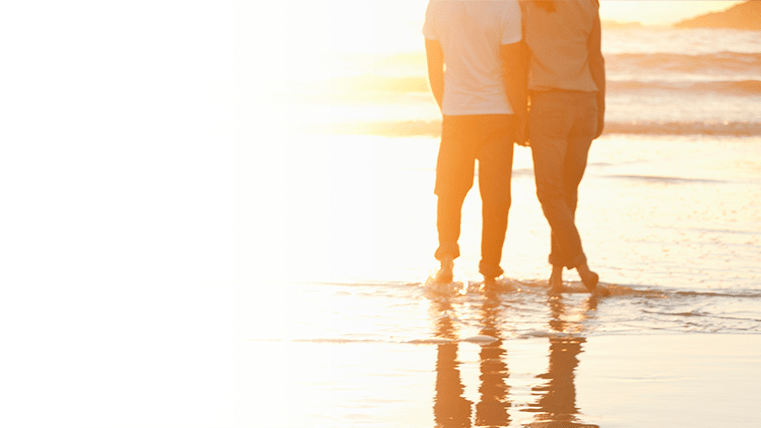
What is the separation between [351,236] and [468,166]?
5.79 ft

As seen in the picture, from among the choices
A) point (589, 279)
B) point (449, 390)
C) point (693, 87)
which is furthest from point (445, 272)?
point (693, 87)

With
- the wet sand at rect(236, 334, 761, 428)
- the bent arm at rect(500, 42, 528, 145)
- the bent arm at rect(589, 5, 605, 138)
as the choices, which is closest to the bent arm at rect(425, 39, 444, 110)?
the bent arm at rect(500, 42, 528, 145)

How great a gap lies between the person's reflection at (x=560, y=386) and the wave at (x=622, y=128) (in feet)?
42.7

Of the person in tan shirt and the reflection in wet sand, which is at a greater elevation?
the person in tan shirt

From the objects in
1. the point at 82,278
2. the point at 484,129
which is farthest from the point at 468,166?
the point at 82,278

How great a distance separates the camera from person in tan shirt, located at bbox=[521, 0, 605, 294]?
4.98 m

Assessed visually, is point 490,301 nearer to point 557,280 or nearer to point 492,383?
point 557,280

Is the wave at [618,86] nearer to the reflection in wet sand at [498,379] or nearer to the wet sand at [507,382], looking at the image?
the reflection in wet sand at [498,379]

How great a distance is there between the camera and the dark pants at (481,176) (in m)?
5.23

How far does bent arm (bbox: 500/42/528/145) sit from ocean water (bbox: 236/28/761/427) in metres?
0.96

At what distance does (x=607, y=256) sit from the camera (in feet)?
20.1

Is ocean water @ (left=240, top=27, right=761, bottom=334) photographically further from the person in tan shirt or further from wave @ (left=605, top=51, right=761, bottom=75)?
wave @ (left=605, top=51, right=761, bottom=75)

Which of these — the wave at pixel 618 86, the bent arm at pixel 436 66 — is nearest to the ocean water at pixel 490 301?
the bent arm at pixel 436 66

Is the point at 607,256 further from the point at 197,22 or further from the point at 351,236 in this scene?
the point at 197,22
